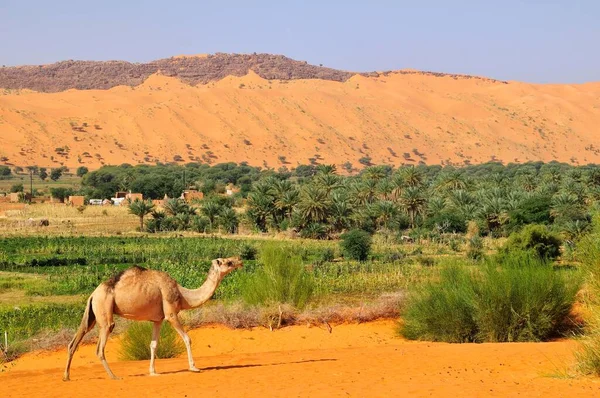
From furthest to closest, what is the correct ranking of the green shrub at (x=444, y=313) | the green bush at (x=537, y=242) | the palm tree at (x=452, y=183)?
1. the palm tree at (x=452, y=183)
2. the green bush at (x=537, y=242)
3. the green shrub at (x=444, y=313)

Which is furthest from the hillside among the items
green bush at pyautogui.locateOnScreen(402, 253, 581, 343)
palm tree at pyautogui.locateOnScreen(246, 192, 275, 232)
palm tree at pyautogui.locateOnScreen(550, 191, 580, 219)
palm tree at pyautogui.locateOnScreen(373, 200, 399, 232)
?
green bush at pyautogui.locateOnScreen(402, 253, 581, 343)

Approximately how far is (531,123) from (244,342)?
129 meters

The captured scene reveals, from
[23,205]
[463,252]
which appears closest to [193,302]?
[463,252]

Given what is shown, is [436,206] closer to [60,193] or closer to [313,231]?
[313,231]

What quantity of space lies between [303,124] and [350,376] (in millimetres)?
118814

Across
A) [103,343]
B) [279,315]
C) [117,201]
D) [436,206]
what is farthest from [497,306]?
[117,201]

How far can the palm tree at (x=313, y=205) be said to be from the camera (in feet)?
177

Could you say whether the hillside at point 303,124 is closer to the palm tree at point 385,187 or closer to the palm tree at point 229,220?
the palm tree at point 385,187

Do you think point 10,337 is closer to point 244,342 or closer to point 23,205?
point 244,342

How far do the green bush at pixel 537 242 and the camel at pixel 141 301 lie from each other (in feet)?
83.8

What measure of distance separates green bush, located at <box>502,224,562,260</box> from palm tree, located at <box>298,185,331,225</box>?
1700cm

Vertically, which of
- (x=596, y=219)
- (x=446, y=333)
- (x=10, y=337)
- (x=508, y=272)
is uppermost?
(x=596, y=219)

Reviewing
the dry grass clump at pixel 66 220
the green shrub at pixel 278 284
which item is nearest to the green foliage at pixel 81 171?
the dry grass clump at pixel 66 220

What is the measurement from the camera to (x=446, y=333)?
1975 cm
